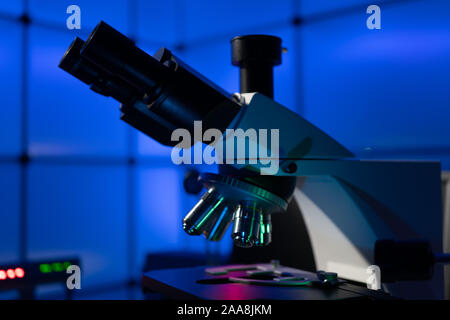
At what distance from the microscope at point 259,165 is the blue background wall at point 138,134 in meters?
0.90

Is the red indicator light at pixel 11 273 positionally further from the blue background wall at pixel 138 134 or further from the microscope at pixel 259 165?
the microscope at pixel 259 165

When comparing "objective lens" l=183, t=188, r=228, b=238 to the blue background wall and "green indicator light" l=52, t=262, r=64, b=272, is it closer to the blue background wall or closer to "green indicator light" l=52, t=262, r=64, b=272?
the blue background wall

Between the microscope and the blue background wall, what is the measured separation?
903 mm

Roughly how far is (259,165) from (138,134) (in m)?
1.93

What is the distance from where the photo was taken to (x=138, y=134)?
2.67 meters

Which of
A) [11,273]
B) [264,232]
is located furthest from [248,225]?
[11,273]

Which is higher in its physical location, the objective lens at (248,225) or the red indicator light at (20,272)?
the objective lens at (248,225)

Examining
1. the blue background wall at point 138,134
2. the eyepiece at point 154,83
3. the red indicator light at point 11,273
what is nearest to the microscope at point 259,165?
the eyepiece at point 154,83

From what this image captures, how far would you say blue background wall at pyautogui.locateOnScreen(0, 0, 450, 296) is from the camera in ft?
5.88

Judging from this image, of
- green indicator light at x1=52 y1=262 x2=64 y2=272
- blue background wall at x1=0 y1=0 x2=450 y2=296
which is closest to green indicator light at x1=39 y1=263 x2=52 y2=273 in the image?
green indicator light at x1=52 y1=262 x2=64 y2=272

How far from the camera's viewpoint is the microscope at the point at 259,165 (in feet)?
2.56
